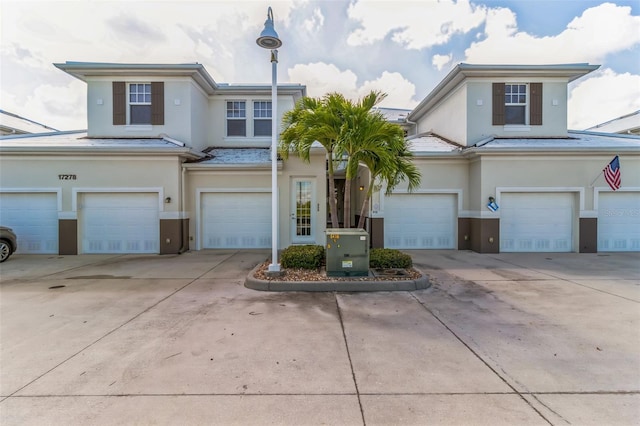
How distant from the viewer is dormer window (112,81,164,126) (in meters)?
11.7

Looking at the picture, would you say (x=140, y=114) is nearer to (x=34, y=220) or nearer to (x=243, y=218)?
(x=34, y=220)

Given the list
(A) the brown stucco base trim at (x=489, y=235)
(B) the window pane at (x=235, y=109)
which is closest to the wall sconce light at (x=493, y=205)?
(A) the brown stucco base trim at (x=489, y=235)

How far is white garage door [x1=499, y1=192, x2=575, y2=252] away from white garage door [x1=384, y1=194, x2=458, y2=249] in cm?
176

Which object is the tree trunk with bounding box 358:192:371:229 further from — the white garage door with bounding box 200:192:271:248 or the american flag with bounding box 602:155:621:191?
the american flag with bounding box 602:155:621:191

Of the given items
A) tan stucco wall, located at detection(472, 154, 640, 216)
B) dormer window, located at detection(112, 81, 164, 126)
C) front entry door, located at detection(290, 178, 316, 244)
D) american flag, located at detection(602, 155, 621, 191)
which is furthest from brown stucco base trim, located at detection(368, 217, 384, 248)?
Answer: dormer window, located at detection(112, 81, 164, 126)

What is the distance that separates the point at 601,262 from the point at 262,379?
10.6 metres

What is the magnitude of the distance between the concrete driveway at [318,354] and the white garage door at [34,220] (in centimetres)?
449

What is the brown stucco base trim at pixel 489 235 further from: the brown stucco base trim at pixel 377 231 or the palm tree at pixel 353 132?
the palm tree at pixel 353 132

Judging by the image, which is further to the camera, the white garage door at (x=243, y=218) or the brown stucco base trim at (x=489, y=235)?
the white garage door at (x=243, y=218)

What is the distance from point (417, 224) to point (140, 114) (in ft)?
37.5

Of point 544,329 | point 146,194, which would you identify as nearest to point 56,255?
point 146,194

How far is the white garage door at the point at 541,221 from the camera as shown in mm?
10859

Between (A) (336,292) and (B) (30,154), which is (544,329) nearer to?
(A) (336,292)

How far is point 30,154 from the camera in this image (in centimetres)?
1034
